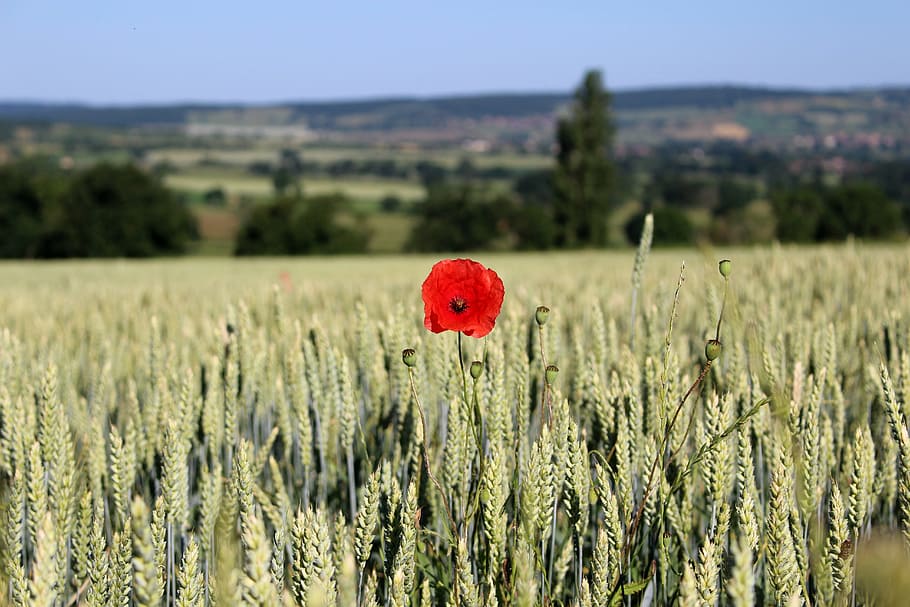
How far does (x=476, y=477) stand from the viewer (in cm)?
153

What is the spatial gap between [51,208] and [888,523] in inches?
2172

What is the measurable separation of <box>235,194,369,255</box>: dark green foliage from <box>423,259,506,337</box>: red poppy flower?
50352 millimetres

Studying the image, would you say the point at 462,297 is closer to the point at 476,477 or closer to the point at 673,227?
the point at 476,477

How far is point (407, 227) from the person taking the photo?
203 ft

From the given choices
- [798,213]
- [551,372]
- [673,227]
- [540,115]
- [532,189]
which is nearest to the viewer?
[551,372]

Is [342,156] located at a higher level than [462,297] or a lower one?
higher

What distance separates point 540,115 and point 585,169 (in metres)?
125

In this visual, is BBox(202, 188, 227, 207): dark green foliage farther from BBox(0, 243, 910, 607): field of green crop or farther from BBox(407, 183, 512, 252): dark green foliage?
BBox(0, 243, 910, 607): field of green crop

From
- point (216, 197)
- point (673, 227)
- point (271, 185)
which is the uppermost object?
point (271, 185)

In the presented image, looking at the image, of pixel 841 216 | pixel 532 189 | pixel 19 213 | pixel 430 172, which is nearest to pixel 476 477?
pixel 19 213

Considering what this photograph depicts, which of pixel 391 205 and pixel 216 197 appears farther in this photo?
pixel 391 205

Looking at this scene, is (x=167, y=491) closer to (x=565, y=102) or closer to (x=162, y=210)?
(x=162, y=210)

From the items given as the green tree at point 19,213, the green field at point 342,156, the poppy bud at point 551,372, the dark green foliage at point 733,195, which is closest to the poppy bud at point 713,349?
the poppy bud at point 551,372

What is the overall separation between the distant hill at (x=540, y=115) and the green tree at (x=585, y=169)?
213 ft
